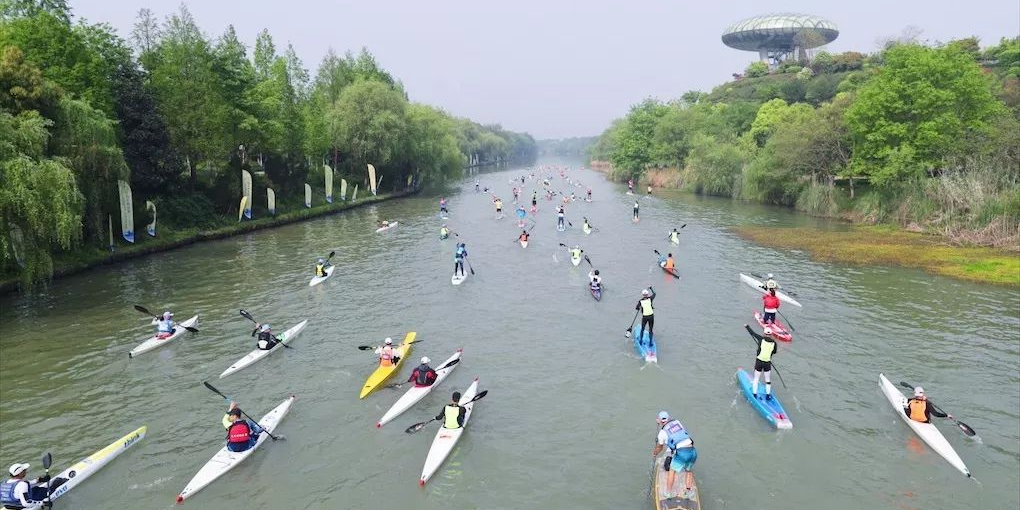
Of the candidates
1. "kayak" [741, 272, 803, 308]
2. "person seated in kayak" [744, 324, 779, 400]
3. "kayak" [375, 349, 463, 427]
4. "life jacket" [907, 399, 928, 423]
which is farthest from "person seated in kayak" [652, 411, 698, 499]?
"kayak" [741, 272, 803, 308]

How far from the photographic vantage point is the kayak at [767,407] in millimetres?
17172

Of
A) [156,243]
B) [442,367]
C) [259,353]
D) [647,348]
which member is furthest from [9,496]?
[156,243]

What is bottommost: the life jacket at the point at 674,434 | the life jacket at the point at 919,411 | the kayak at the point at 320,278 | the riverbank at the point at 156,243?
the life jacket at the point at 919,411

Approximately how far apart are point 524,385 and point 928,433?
12.3 meters

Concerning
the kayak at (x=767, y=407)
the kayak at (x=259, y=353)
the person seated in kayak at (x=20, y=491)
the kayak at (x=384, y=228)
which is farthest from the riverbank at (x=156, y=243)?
the kayak at (x=767, y=407)

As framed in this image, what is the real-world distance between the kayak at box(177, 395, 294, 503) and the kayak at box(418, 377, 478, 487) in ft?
16.3

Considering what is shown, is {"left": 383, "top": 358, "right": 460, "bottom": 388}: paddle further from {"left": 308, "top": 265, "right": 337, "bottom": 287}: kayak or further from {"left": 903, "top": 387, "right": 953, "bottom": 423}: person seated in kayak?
{"left": 308, "top": 265, "right": 337, "bottom": 287}: kayak

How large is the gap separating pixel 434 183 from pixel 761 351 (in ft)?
314

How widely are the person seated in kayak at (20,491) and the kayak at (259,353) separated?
25.6 feet

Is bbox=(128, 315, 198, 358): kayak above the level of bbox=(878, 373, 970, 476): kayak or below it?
above

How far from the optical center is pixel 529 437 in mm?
17047

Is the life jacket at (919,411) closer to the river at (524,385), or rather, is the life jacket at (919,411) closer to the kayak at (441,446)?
the river at (524,385)

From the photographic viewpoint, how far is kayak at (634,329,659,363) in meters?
22.2

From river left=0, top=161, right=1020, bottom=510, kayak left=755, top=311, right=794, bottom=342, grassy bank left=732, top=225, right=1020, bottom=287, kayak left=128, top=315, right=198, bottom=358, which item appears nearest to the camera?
river left=0, top=161, right=1020, bottom=510
